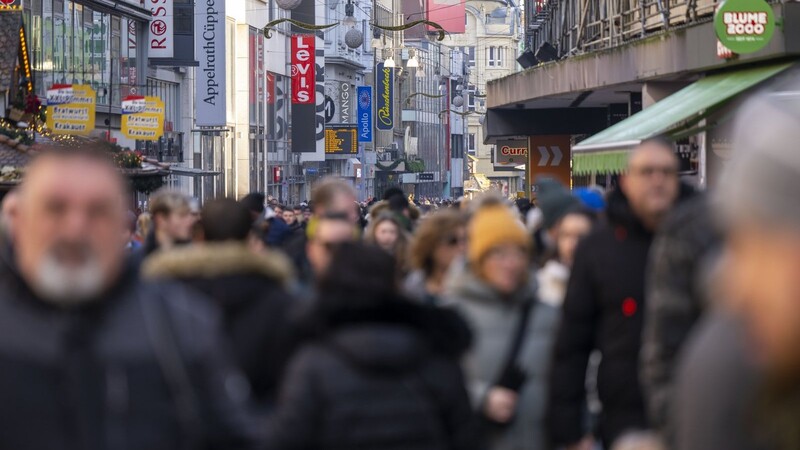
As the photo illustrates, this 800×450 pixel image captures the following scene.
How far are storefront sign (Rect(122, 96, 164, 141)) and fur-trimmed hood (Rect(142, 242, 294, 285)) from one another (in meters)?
30.7

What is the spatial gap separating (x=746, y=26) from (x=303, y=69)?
5863 centimetres

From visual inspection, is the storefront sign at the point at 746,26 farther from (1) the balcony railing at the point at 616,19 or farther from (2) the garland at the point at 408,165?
(2) the garland at the point at 408,165

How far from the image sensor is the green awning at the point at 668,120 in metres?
18.4

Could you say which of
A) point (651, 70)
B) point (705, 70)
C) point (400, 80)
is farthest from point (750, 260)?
point (400, 80)

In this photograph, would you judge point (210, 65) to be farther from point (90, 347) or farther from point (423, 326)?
point (90, 347)

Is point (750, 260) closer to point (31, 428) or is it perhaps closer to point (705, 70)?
point (31, 428)

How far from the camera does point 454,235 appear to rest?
8.74 meters

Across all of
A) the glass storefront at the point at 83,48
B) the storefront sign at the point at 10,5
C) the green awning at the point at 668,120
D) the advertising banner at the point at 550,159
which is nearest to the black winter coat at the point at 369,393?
the green awning at the point at 668,120

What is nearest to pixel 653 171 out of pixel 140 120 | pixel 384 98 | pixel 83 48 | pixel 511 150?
pixel 140 120

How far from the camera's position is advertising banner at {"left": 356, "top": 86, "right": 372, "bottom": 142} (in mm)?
94438

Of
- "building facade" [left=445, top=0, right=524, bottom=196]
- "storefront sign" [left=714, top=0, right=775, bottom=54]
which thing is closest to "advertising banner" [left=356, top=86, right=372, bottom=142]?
"storefront sign" [left=714, top=0, right=775, bottom=54]

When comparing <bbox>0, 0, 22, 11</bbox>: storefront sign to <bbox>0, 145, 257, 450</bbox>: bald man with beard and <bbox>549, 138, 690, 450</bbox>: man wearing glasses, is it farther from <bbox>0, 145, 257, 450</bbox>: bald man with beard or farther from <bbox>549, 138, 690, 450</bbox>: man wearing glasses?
<bbox>0, 145, 257, 450</bbox>: bald man with beard

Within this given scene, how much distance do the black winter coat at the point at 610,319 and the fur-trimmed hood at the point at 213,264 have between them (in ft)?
4.22

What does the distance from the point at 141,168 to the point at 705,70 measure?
1097 centimetres
